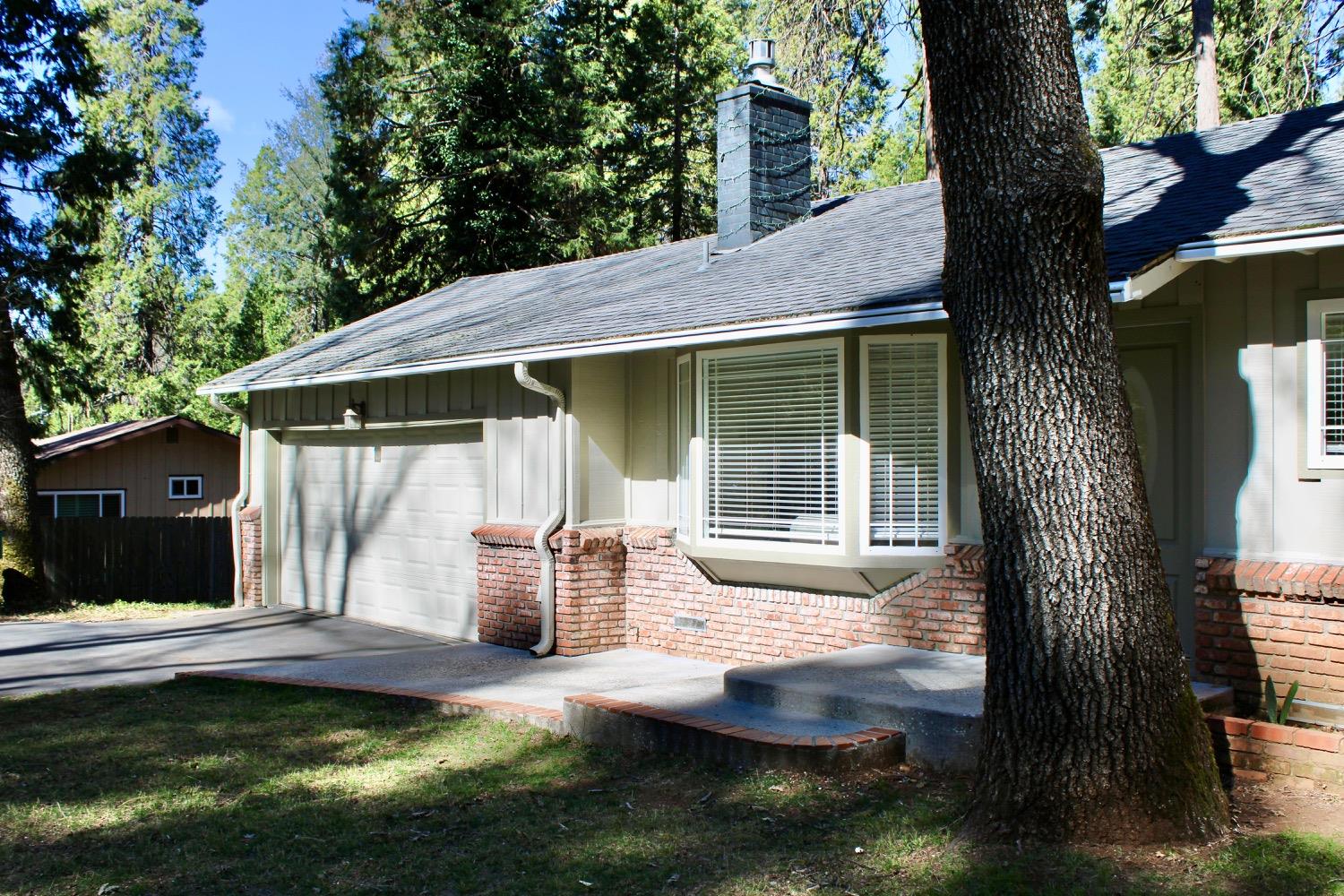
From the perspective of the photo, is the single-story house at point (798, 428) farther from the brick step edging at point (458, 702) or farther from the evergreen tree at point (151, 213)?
the evergreen tree at point (151, 213)

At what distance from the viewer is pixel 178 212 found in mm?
36875

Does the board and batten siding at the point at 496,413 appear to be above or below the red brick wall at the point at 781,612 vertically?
above

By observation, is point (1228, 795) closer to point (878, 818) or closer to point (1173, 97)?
point (878, 818)

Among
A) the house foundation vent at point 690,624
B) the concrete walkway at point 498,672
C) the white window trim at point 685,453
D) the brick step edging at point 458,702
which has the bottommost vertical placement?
the concrete walkway at point 498,672

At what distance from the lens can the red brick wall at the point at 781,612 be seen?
26.8 feet

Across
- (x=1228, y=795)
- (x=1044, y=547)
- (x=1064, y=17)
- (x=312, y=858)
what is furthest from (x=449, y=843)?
(x=1064, y=17)

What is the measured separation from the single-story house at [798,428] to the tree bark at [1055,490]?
6.05 ft

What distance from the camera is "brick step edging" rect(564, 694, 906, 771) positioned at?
616cm

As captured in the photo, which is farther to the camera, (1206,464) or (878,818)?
(1206,464)

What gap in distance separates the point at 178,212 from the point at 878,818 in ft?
120

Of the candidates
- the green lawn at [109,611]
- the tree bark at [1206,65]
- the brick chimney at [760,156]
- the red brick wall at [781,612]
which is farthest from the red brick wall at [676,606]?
the tree bark at [1206,65]

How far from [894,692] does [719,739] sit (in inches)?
44.5

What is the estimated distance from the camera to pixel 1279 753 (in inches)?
229

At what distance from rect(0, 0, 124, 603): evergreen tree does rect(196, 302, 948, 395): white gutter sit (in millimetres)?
6638
